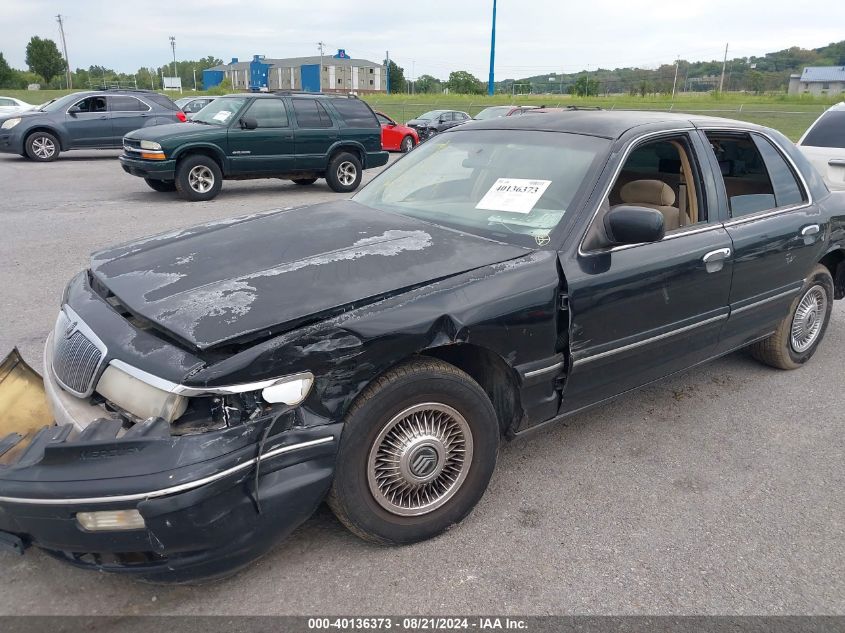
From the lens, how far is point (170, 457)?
6.93 feet

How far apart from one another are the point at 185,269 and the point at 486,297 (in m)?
1.32

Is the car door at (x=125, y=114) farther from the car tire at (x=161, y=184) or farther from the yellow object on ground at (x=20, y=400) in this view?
the yellow object on ground at (x=20, y=400)

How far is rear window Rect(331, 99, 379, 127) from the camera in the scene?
12625 millimetres

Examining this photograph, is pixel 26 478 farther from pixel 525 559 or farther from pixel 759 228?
pixel 759 228

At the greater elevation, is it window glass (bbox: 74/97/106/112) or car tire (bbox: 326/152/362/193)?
window glass (bbox: 74/97/106/112)

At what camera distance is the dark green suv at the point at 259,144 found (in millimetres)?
10898

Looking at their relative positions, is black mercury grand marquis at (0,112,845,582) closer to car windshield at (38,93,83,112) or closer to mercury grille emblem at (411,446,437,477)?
mercury grille emblem at (411,446,437,477)

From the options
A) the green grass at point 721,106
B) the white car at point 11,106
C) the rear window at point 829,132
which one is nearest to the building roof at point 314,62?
the green grass at point 721,106

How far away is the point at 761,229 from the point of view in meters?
3.97

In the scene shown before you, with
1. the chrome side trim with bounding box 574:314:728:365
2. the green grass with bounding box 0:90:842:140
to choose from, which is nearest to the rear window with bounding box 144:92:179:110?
the green grass with bounding box 0:90:842:140

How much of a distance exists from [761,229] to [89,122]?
16.3m

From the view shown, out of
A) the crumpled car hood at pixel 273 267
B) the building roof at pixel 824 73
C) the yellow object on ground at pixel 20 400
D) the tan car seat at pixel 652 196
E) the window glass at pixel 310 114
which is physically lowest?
the yellow object on ground at pixel 20 400

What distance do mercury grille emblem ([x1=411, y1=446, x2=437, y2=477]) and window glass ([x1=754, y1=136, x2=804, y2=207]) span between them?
3004 millimetres

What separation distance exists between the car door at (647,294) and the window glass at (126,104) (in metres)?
15.6
